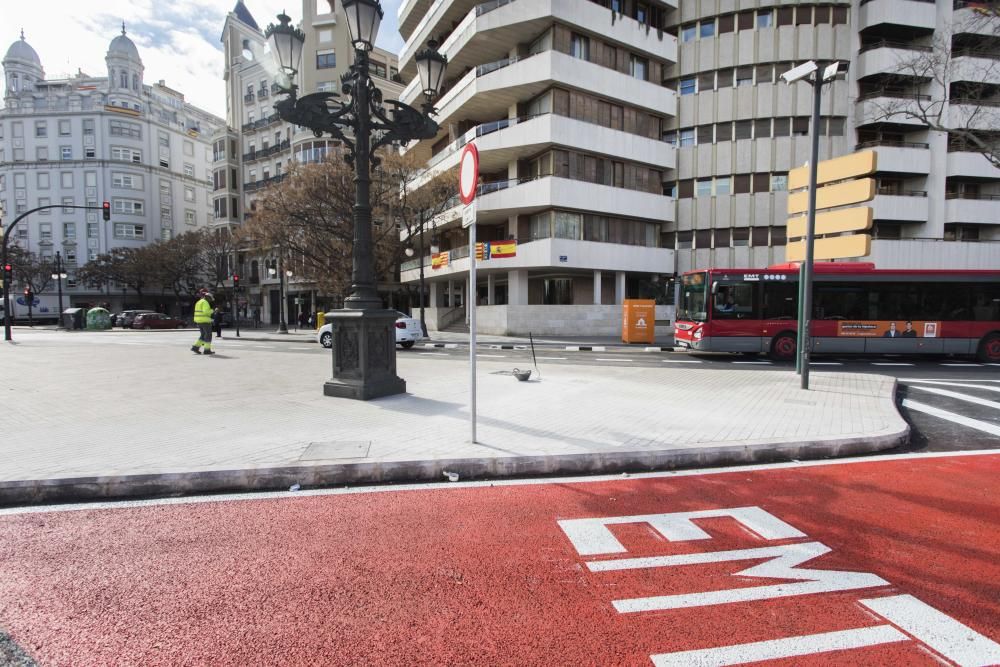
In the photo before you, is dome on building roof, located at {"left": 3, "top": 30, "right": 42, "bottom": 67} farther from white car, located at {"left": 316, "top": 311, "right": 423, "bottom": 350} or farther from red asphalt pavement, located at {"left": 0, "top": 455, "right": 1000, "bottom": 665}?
red asphalt pavement, located at {"left": 0, "top": 455, "right": 1000, "bottom": 665}

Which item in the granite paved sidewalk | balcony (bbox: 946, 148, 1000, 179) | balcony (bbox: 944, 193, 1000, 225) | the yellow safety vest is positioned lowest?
the granite paved sidewalk

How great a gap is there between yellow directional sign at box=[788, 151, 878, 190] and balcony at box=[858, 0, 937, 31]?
2939 cm

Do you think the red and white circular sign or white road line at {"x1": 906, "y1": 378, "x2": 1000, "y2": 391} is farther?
white road line at {"x1": 906, "y1": 378, "x2": 1000, "y2": 391}

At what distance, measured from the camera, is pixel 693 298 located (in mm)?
15617

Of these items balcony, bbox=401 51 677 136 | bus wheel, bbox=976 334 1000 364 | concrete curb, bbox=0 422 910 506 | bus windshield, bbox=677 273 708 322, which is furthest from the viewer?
balcony, bbox=401 51 677 136

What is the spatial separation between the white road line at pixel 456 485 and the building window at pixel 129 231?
239 ft

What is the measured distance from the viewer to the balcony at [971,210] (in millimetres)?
29797

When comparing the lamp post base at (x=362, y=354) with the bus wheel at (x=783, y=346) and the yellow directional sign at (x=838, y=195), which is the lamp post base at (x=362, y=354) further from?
the bus wheel at (x=783, y=346)

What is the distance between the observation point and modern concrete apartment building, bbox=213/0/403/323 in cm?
4694

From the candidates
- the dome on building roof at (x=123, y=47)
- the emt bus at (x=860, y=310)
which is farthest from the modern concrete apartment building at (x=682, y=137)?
the dome on building roof at (x=123, y=47)

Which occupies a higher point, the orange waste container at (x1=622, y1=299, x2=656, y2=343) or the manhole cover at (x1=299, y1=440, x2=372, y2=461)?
the orange waste container at (x1=622, y1=299, x2=656, y2=343)

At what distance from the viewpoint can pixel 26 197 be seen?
6072 centimetres

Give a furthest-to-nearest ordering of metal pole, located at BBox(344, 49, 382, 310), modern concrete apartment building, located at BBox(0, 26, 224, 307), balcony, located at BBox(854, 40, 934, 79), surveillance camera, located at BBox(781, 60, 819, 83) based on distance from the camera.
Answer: modern concrete apartment building, located at BBox(0, 26, 224, 307), balcony, located at BBox(854, 40, 934, 79), surveillance camera, located at BBox(781, 60, 819, 83), metal pole, located at BBox(344, 49, 382, 310)

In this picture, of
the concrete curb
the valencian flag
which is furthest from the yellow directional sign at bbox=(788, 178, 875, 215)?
the valencian flag
